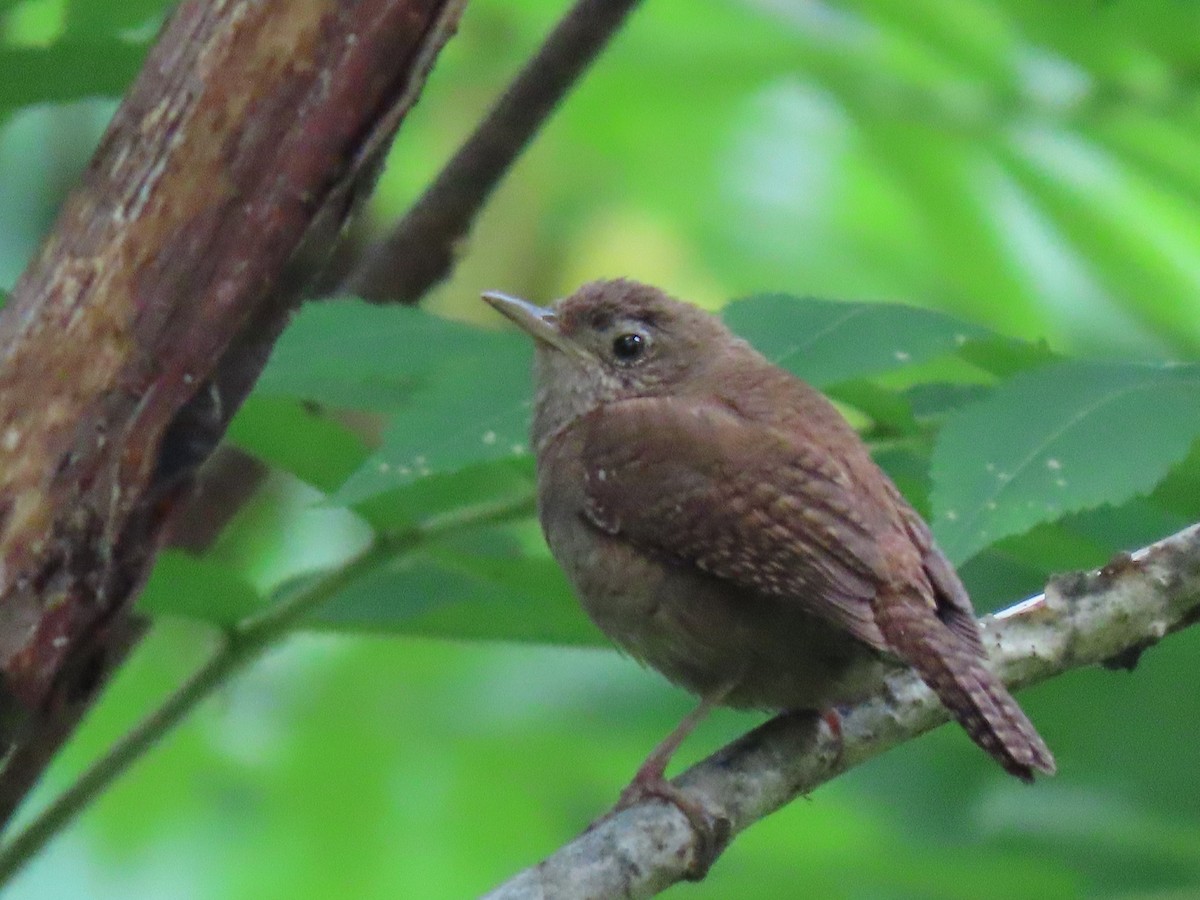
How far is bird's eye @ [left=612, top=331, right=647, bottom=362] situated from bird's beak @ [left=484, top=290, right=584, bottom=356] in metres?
0.13

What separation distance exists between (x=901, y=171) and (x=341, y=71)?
2.09 meters

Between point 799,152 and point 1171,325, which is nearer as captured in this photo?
point 1171,325

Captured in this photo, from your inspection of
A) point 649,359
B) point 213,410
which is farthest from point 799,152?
point 213,410

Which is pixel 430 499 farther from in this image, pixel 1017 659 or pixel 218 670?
pixel 1017 659

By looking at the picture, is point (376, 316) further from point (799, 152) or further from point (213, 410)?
point (799, 152)

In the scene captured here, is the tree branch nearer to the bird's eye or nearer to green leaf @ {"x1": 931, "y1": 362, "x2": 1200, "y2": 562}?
green leaf @ {"x1": 931, "y1": 362, "x2": 1200, "y2": 562}

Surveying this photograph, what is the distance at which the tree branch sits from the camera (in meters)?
2.75

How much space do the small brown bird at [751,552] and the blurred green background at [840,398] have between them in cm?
14

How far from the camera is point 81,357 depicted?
7.85ft

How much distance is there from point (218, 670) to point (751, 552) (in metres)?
0.92

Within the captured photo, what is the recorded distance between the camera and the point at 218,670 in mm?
2840

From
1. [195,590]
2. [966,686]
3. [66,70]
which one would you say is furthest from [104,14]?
[966,686]

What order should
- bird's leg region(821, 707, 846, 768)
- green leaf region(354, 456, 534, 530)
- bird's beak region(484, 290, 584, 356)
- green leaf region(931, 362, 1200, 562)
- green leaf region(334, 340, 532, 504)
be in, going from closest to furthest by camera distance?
green leaf region(931, 362, 1200, 562) → green leaf region(334, 340, 532, 504) → green leaf region(354, 456, 534, 530) → bird's leg region(821, 707, 846, 768) → bird's beak region(484, 290, 584, 356)

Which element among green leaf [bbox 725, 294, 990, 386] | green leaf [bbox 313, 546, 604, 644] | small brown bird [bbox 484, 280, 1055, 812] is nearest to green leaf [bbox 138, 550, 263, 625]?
green leaf [bbox 313, 546, 604, 644]
